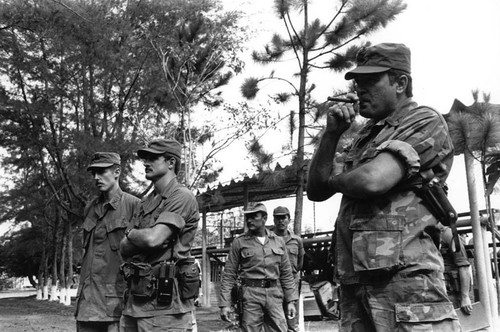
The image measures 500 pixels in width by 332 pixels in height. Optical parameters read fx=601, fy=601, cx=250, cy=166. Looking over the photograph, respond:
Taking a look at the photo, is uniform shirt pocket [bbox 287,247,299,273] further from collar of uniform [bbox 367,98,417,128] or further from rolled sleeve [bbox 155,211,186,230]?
collar of uniform [bbox 367,98,417,128]

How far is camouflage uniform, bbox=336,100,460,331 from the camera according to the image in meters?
2.30

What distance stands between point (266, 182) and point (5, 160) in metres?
14.9

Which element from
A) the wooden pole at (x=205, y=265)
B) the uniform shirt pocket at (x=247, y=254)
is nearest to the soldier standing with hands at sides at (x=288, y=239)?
the uniform shirt pocket at (x=247, y=254)

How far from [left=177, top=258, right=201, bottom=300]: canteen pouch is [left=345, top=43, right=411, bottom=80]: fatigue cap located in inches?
82.4

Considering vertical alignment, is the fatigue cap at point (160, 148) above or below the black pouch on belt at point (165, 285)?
above

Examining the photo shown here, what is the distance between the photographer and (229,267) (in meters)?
7.38

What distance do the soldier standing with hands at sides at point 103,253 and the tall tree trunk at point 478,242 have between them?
545 cm

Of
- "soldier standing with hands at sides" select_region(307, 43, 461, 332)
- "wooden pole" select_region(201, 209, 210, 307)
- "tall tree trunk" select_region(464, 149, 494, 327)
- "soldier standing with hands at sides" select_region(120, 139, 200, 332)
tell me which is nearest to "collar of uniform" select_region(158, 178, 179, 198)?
"soldier standing with hands at sides" select_region(120, 139, 200, 332)

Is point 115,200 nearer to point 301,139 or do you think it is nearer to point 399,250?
point 399,250

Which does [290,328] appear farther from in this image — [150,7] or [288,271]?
[150,7]

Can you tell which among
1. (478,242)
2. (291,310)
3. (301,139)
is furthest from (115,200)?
(301,139)

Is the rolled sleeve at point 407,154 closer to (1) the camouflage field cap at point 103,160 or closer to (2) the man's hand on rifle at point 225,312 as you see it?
(1) the camouflage field cap at point 103,160

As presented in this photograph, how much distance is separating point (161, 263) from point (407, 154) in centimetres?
225

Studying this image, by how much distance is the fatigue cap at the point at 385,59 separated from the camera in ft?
8.39
